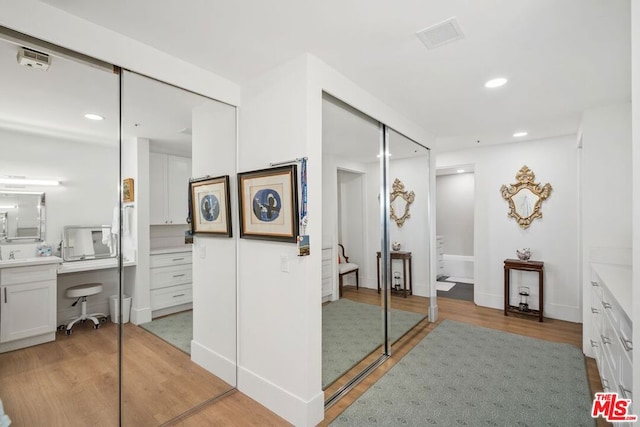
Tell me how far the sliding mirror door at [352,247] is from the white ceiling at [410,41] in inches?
23.4

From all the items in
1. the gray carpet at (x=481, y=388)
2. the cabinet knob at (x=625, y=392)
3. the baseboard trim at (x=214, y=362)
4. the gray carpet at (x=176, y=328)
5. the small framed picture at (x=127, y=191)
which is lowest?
the gray carpet at (x=481, y=388)

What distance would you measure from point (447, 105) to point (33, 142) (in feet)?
10.7

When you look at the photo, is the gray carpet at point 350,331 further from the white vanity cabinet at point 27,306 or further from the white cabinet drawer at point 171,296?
the white vanity cabinet at point 27,306

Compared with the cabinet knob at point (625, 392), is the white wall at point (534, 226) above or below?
above

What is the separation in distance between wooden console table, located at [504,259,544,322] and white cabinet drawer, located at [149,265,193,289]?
13.8 feet

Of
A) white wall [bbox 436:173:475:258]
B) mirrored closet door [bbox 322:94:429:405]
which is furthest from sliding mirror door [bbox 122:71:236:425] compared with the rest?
white wall [bbox 436:173:475:258]

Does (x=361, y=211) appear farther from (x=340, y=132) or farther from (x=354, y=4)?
(x=354, y=4)

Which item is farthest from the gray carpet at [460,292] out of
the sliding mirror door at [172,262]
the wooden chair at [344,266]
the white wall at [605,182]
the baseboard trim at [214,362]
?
the sliding mirror door at [172,262]

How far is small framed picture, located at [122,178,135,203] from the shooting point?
1943 millimetres

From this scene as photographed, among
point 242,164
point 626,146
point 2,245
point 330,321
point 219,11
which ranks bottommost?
point 330,321

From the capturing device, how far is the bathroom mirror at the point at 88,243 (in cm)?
185

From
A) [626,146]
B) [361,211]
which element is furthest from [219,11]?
[626,146]

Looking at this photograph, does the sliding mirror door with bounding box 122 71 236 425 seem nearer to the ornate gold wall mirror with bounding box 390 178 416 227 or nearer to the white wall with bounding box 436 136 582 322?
the ornate gold wall mirror with bounding box 390 178 416 227

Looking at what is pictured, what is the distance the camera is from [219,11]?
166cm
